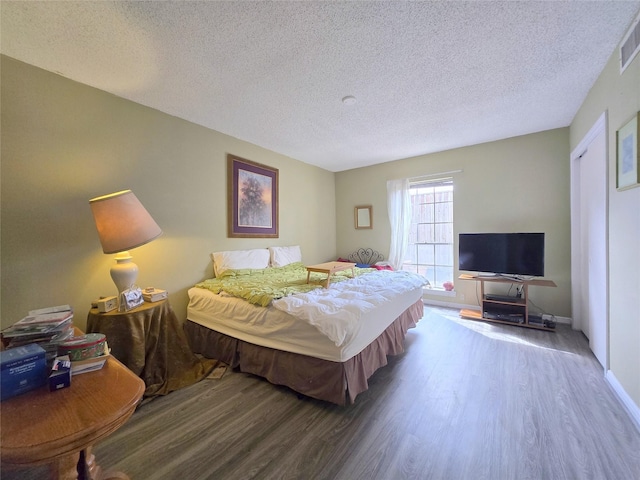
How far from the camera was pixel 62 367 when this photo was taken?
922 millimetres

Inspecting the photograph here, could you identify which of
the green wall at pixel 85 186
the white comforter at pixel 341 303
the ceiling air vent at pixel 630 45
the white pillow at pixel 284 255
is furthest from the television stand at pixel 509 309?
the green wall at pixel 85 186

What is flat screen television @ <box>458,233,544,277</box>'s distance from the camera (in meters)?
3.11

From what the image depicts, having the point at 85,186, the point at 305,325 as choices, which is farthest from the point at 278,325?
the point at 85,186

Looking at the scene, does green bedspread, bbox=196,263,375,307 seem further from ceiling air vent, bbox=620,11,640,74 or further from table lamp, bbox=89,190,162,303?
ceiling air vent, bbox=620,11,640,74

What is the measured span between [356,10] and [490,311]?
144 inches

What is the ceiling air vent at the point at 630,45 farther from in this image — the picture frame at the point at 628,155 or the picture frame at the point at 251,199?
the picture frame at the point at 251,199

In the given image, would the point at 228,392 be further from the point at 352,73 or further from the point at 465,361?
the point at 352,73

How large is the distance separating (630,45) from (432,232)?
2.90 metres

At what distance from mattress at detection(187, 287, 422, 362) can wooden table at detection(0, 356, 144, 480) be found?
104 centimetres

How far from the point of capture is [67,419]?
75 centimetres

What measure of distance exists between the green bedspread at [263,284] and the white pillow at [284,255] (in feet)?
0.80

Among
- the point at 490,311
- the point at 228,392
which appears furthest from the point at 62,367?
the point at 490,311

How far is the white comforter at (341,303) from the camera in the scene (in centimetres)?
166

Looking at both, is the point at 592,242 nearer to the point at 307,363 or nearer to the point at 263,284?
the point at 307,363
